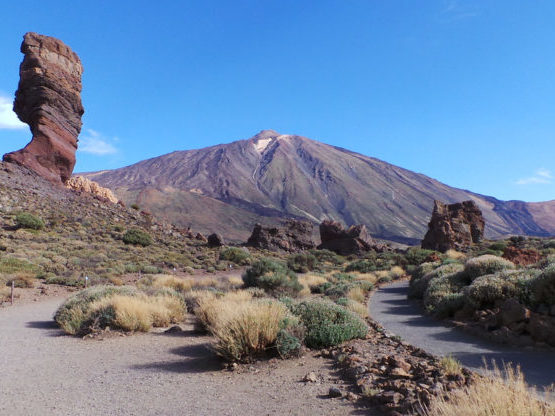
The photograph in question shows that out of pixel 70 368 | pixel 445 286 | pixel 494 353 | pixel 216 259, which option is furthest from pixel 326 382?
pixel 216 259

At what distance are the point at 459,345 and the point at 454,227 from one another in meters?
33.7

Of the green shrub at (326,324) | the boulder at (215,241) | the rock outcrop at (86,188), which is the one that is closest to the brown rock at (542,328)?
the green shrub at (326,324)

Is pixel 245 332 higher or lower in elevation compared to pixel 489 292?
lower

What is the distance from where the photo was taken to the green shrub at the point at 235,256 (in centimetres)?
3281

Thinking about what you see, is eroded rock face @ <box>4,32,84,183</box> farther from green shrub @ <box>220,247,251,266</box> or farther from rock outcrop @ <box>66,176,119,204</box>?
green shrub @ <box>220,247,251,266</box>

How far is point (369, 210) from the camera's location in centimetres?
16662

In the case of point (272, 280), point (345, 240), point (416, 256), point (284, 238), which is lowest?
point (272, 280)

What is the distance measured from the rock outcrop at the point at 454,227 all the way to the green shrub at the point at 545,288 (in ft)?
94.1

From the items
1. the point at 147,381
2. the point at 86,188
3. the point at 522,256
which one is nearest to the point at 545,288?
the point at 147,381

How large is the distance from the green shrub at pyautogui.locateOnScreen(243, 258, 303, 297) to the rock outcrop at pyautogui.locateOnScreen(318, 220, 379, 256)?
2846cm

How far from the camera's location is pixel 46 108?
38219 millimetres

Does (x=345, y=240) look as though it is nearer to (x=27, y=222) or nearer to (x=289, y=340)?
(x=27, y=222)

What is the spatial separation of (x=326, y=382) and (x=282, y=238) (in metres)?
40.4

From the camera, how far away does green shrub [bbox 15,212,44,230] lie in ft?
89.6
